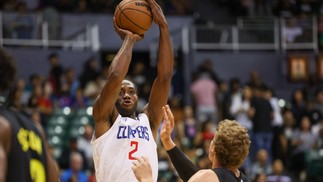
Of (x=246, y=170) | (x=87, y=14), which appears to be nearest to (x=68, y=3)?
(x=87, y=14)

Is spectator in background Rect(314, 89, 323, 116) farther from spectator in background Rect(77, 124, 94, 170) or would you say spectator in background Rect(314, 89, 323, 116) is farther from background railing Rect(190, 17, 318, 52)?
spectator in background Rect(77, 124, 94, 170)

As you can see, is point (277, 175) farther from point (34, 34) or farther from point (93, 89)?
point (34, 34)

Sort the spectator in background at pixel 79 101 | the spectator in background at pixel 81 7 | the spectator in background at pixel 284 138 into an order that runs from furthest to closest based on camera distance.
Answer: the spectator in background at pixel 81 7
the spectator in background at pixel 284 138
the spectator in background at pixel 79 101

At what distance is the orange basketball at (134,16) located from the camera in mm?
7363

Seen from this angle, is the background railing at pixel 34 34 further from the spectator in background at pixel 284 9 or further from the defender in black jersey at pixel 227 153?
the defender in black jersey at pixel 227 153

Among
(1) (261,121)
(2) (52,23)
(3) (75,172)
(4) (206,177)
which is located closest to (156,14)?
(4) (206,177)

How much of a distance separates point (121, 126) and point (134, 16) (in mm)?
936

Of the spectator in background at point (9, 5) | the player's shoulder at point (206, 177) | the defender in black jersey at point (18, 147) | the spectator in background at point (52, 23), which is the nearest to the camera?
the defender in black jersey at point (18, 147)

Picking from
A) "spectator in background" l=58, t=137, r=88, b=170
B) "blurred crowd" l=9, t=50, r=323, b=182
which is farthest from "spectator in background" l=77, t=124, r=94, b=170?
"spectator in background" l=58, t=137, r=88, b=170

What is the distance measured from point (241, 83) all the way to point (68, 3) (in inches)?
184

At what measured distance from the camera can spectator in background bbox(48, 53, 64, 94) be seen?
1766 cm

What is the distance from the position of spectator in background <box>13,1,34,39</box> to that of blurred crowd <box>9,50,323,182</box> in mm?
820

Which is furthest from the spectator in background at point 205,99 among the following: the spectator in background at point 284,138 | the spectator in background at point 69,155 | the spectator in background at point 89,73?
the spectator in background at point 69,155

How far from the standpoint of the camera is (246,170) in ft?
53.2
